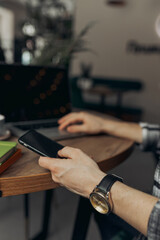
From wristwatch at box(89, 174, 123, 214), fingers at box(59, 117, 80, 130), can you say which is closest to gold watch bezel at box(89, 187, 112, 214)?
wristwatch at box(89, 174, 123, 214)

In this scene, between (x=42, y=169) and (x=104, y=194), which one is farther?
(x=42, y=169)

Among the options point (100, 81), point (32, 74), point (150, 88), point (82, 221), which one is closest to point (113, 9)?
point (100, 81)

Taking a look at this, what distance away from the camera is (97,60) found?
538 centimetres

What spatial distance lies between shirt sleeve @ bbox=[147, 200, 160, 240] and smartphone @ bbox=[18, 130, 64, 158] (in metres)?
0.30

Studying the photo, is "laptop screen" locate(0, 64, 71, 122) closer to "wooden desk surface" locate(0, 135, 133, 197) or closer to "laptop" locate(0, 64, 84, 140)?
"laptop" locate(0, 64, 84, 140)

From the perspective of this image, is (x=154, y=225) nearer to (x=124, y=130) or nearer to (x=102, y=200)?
(x=102, y=200)

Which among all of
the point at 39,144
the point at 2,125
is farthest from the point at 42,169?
the point at 2,125

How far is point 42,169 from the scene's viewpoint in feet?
2.39

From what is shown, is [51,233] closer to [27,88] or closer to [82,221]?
[82,221]

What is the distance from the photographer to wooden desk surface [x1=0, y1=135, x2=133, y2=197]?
0.66 meters

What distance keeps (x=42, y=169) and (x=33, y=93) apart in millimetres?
545

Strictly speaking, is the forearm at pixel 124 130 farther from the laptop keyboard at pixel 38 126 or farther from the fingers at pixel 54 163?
the fingers at pixel 54 163

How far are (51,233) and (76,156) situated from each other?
1124 millimetres

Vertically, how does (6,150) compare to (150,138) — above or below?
above
